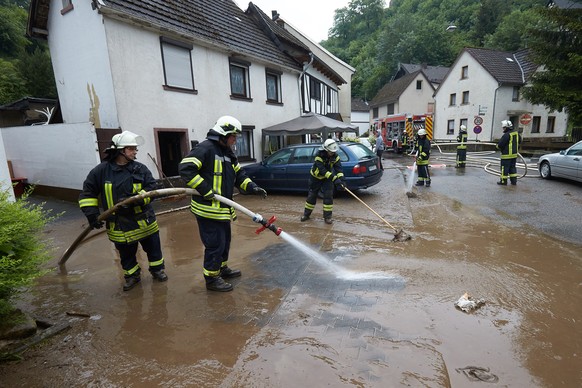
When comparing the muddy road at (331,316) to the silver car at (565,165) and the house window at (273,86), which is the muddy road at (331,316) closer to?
the silver car at (565,165)

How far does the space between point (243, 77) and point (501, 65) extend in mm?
27598

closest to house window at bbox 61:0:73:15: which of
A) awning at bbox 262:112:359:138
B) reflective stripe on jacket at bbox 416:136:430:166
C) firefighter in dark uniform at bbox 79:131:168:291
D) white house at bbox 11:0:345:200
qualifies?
white house at bbox 11:0:345:200

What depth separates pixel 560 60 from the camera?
14.6m

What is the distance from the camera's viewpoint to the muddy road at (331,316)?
7.68ft

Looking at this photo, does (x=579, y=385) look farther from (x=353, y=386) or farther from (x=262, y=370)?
(x=262, y=370)

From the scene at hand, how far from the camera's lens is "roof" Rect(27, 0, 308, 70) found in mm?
8250

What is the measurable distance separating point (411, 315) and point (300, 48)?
47.1 ft

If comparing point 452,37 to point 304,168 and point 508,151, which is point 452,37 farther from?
point 304,168

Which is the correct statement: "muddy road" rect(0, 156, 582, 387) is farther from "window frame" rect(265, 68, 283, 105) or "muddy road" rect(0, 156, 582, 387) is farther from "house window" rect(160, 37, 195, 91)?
"window frame" rect(265, 68, 283, 105)

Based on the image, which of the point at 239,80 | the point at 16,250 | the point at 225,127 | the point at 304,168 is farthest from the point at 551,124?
the point at 16,250

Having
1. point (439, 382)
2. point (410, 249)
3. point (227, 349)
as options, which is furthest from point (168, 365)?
point (410, 249)

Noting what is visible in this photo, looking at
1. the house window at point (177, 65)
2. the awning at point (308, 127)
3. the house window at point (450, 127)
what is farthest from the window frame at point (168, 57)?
the house window at point (450, 127)

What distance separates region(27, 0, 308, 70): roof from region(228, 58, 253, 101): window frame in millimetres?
425

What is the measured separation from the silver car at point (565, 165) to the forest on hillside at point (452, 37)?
6487 mm
